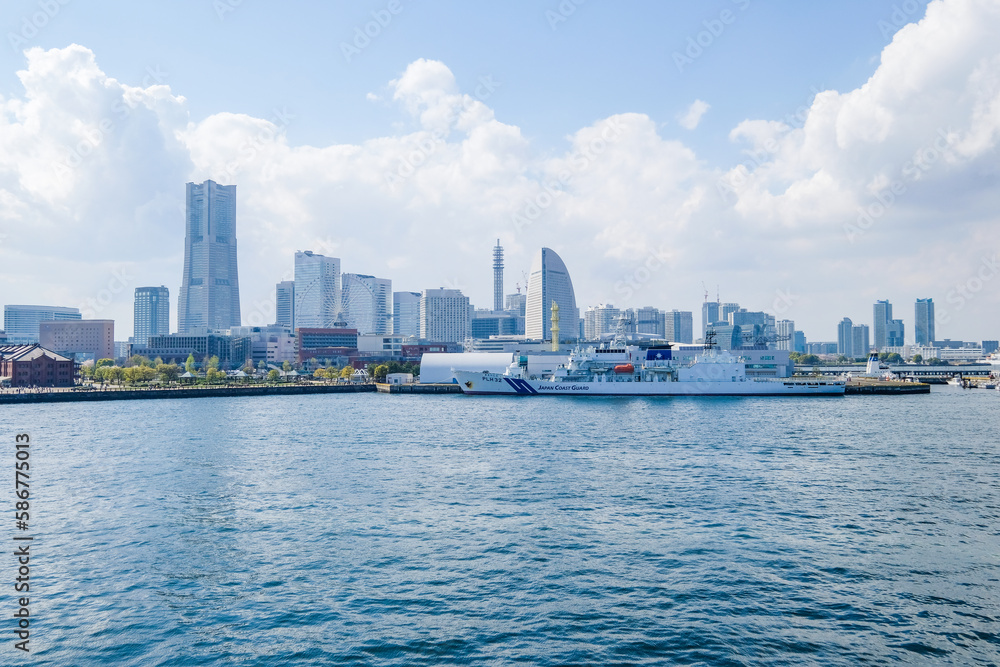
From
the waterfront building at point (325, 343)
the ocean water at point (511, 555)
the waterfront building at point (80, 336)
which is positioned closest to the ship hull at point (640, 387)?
the ocean water at point (511, 555)

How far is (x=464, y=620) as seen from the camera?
1316 cm

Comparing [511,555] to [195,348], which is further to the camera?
[195,348]

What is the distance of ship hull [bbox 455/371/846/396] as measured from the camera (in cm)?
7425

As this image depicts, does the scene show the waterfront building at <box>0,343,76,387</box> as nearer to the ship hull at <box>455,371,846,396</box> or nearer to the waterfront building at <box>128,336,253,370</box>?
the ship hull at <box>455,371,846,396</box>

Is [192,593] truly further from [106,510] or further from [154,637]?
[106,510]

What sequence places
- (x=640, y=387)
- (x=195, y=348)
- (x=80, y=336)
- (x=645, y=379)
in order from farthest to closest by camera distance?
(x=80, y=336)
(x=195, y=348)
(x=645, y=379)
(x=640, y=387)

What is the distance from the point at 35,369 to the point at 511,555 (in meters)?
92.9

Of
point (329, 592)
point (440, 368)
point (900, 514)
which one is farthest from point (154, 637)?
point (440, 368)

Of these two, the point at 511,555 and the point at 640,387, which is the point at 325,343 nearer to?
the point at 640,387

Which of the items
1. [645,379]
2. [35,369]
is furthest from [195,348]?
[645,379]

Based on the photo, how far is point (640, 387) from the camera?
7444 centimetres

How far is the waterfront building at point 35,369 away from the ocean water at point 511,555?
63530 millimetres

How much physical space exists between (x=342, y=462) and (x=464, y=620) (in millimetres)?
18680

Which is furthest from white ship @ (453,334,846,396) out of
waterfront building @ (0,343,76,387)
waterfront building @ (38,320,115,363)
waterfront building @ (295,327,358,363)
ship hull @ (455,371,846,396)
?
waterfront building @ (38,320,115,363)
